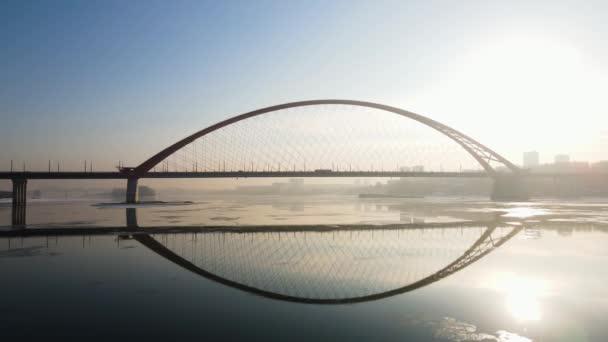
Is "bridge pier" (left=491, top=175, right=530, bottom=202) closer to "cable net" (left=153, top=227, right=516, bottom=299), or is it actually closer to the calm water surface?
"cable net" (left=153, top=227, right=516, bottom=299)

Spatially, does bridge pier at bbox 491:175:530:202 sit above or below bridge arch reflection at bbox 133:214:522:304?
above

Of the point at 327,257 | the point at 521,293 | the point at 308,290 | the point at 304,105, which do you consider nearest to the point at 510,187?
the point at 304,105

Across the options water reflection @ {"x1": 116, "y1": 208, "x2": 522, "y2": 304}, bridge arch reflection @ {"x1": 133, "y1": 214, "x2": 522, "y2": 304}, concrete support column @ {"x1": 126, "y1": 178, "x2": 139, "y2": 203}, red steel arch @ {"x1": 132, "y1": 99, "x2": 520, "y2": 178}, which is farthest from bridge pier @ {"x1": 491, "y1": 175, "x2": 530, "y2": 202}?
concrete support column @ {"x1": 126, "y1": 178, "x2": 139, "y2": 203}

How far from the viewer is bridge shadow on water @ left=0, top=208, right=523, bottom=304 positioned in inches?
427

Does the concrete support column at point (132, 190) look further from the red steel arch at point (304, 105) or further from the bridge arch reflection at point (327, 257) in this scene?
the bridge arch reflection at point (327, 257)

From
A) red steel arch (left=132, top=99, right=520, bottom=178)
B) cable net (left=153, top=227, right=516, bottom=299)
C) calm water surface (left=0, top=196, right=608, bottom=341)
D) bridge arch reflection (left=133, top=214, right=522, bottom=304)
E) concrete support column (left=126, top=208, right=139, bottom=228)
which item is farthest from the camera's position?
red steel arch (left=132, top=99, right=520, bottom=178)

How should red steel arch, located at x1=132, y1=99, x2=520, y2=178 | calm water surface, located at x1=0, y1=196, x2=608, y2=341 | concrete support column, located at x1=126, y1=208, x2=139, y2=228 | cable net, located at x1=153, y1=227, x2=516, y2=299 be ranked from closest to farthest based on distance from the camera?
calm water surface, located at x1=0, y1=196, x2=608, y2=341
cable net, located at x1=153, y1=227, x2=516, y2=299
concrete support column, located at x1=126, y1=208, x2=139, y2=228
red steel arch, located at x1=132, y1=99, x2=520, y2=178

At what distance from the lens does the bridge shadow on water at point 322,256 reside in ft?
35.6

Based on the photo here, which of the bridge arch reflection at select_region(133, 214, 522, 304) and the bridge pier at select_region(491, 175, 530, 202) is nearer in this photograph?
the bridge arch reflection at select_region(133, 214, 522, 304)

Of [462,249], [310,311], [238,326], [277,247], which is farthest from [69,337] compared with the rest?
[462,249]

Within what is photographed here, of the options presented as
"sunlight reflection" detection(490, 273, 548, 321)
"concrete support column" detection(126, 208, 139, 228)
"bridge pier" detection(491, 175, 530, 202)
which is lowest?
"concrete support column" detection(126, 208, 139, 228)

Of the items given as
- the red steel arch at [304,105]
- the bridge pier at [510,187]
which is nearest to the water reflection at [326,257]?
the red steel arch at [304,105]

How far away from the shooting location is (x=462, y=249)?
17609mm

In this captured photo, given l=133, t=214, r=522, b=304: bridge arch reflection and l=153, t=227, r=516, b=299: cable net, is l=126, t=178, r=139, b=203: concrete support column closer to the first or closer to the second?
l=133, t=214, r=522, b=304: bridge arch reflection
